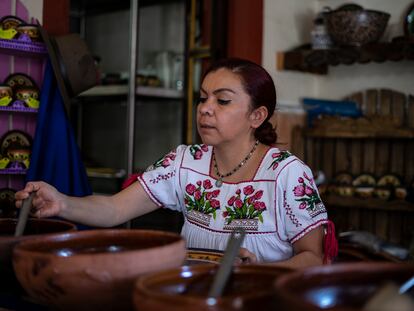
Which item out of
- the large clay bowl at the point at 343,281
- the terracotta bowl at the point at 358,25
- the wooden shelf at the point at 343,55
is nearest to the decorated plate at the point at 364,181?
the wooden shelf at the point at 343,55

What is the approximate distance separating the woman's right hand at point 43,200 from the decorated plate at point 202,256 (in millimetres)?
434

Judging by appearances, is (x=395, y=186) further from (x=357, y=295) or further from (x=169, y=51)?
(x=357, y=295)

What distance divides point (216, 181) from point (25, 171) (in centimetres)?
156

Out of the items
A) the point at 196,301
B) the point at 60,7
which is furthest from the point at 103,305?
the point at 60,7

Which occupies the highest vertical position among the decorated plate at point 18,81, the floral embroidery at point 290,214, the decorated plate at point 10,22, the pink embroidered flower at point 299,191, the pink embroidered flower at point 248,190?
the decorated plate at point 10,22

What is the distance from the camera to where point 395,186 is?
425 centimetres

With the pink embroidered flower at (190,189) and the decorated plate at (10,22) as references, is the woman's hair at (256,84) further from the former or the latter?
the decorated plate at (10,22)

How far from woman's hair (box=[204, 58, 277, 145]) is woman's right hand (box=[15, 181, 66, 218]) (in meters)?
0.67

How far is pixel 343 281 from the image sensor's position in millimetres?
888

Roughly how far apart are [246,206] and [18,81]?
1.88 meters

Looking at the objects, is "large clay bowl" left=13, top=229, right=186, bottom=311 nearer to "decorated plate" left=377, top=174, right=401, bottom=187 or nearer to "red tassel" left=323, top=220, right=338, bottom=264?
"red tassel" left=323, top=220, right=338, bottom=264

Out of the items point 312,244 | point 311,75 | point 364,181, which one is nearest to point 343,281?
point 312,244

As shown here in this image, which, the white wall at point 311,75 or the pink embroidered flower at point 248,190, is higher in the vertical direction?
the white wall at point 311,75

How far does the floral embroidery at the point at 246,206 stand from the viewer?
1.98 meters
